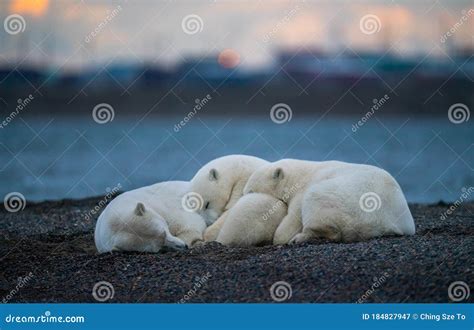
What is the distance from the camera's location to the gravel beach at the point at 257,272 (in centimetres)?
776

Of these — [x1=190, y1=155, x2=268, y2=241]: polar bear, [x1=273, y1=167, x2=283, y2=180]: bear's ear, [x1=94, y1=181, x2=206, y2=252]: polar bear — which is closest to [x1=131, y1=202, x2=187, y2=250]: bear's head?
[x1=94, y1=181, x2=206, y2=252]: polar bear

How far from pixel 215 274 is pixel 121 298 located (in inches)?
35.0

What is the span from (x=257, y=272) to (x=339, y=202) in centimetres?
147

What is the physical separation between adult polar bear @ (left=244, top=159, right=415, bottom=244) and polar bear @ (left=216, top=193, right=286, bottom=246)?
0.50ft

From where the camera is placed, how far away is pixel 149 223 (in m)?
9.34

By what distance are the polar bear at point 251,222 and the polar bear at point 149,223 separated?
43 centimetres

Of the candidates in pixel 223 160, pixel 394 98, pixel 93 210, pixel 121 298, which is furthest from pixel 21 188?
pixel 394 98

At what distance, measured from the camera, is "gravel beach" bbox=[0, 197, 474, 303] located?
7.76 meters

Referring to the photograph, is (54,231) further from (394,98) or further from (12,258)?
(394,98)

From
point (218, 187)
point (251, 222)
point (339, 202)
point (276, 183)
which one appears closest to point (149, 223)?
point (251, 222)

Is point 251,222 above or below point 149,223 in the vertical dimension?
above

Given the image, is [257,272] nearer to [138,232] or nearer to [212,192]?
[138,232]

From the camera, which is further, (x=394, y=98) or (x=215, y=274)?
(x=394, y=98)
